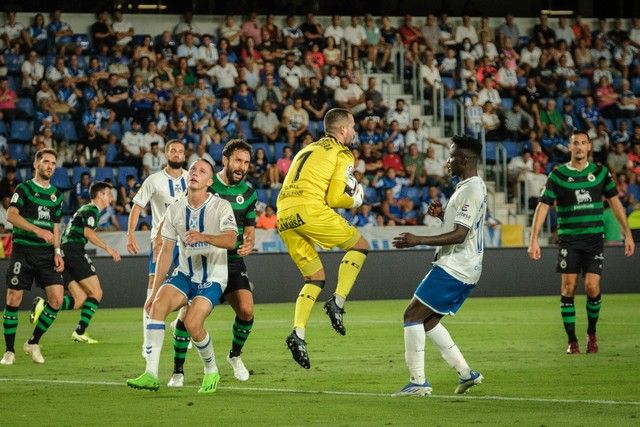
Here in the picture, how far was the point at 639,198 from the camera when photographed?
26.9m

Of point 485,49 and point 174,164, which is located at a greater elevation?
point 485,49

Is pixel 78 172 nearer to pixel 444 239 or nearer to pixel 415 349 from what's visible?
pixel 415 349

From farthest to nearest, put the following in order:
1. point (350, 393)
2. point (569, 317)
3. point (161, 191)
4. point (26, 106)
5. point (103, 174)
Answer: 1. point (26, 106)
2. point (103, 174)
3. point (161, 191)
4. point (569, 317)
5. point (350, 393)

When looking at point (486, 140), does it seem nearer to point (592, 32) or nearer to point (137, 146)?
point (592, 32)

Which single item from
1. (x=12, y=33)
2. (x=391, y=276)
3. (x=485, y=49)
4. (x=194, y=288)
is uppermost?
(x=12, y=33)

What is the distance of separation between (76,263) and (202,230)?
620 cm

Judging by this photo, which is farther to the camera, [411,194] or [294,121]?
[294,121]

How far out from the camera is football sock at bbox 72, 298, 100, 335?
15406 millimetres

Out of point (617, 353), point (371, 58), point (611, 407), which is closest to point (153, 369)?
point (611, 407)

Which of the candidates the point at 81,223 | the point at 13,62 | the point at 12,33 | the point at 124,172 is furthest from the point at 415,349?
the point at 12,33

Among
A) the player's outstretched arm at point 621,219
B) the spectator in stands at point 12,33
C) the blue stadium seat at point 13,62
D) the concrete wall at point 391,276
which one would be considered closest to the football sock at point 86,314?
the concrete wall at point 391,276

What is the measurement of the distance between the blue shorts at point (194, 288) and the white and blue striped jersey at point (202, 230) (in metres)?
0.03

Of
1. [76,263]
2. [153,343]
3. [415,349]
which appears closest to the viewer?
[415,349]

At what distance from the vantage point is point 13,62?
26.0 m
